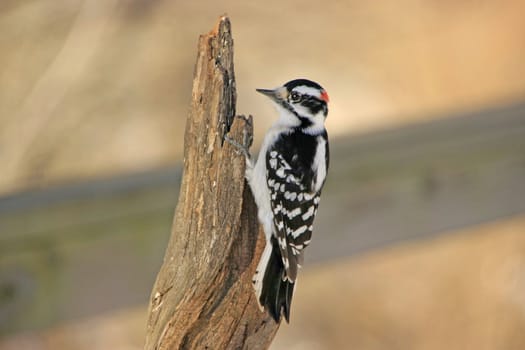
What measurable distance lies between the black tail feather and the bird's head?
0.69m

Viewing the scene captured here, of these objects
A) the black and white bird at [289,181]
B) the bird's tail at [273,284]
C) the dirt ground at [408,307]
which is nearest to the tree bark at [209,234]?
the bird's tail at [273,284]

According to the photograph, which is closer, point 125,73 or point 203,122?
point 203,122

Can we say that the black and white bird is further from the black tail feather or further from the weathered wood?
the weathered wood

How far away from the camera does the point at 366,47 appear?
21.7ft

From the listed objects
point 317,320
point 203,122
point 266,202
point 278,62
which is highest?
point 278,62

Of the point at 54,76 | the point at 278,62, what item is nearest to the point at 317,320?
the point at 278,62

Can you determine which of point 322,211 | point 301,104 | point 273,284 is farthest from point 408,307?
point 273,284

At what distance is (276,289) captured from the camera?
9.20 ft

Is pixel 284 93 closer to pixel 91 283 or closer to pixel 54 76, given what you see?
pixel 91 283

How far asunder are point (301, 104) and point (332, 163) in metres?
0.28

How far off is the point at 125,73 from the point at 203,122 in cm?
369

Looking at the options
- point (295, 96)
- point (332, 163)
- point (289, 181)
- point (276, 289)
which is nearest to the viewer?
point (276, 289)

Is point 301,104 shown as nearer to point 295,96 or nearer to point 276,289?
point 295,96

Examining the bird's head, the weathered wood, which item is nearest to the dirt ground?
the weathered wood
